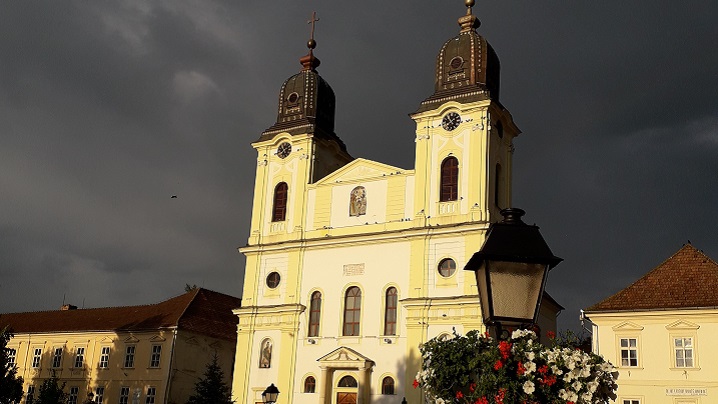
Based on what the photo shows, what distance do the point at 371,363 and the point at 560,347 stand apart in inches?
990

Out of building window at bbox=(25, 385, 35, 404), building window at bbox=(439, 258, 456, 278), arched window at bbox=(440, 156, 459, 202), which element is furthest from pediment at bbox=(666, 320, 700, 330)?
building window at bbox=(25, 385, 35, 404)

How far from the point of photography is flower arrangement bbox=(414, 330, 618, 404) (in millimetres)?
6492

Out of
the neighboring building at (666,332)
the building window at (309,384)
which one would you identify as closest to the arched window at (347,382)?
the building window at (309,384)

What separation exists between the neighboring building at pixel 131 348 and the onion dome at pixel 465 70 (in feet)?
55.8

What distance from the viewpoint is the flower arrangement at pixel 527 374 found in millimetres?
6492

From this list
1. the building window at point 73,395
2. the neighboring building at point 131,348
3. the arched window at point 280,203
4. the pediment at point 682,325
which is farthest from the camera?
the building window at point 73,395

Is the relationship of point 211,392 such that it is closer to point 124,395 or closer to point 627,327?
point 124,395

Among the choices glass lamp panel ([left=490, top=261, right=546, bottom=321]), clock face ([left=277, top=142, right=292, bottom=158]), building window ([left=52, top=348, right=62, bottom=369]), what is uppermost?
clock face ([left=277, top=142, right=292, bottom=158])

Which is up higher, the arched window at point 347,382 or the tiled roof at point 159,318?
the tiled roof at point 159,318

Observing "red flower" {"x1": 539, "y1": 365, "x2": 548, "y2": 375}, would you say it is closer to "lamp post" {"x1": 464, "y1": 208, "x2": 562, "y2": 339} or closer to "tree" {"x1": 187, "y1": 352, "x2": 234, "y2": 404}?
"lamp post" {"x1": 464, "y1": 208, "x2": 562, "y2": 339}

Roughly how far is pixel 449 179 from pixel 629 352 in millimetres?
9388

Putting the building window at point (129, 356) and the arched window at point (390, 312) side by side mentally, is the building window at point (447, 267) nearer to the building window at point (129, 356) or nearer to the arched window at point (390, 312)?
the arched window at point (390, 312)

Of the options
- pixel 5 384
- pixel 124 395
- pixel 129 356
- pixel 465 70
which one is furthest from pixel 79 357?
pixel 465 70

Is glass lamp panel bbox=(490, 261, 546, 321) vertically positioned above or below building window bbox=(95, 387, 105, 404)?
above
